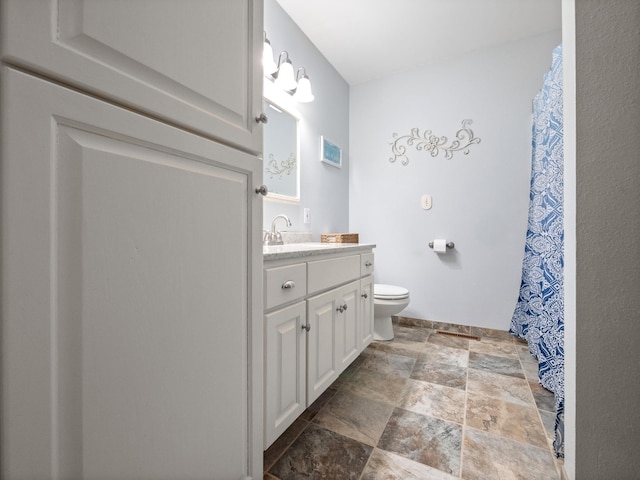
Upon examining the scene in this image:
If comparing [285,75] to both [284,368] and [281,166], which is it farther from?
[284,368]

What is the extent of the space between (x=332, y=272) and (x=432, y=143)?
6.02 ft

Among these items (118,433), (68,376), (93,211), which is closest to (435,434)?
(118,433)

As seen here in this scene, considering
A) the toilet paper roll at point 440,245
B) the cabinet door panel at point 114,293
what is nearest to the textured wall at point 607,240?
the cabinet door panel at point 114,293

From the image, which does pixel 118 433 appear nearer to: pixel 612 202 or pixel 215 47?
pixel 215 47

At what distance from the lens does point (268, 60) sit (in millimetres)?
1721

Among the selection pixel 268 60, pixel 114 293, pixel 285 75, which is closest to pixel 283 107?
pixel 285 75

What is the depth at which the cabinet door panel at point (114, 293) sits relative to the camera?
0.41 metres

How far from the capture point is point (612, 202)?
2.65ft

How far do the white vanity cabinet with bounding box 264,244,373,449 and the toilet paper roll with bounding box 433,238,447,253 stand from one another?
3.70 feet

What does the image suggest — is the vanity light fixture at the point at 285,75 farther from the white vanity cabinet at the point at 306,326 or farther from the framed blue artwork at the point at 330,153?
the white vanity cabinet at the point at 306,326

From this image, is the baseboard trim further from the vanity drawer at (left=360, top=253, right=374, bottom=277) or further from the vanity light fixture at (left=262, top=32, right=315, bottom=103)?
the vanity light fixture at (left=262, top=32, right=315, bottom=103)

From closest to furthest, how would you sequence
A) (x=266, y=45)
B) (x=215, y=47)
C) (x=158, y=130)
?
1. (x=158, y=130)
2. (x=215, y=47)
3. (x=266, y=45)

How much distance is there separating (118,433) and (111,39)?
70 cm

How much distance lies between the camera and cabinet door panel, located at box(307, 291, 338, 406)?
3.98 feet
